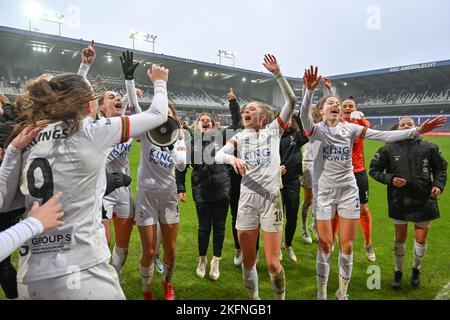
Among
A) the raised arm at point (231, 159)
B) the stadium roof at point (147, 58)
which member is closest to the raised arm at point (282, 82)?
the raised arm at point (231, 159)

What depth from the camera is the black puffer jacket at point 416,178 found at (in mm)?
4156

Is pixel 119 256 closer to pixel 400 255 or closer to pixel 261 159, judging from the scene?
pixel 261 159

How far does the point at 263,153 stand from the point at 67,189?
2291mm

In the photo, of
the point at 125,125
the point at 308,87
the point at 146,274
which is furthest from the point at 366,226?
the point at 125,125

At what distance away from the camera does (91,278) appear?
1820mm

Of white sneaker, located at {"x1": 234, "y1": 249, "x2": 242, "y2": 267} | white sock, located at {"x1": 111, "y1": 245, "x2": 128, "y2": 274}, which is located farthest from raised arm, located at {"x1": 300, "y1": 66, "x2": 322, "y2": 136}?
white sock, located at {"x1": 111, "y1": 245, "x2": 128, "y2": 274}

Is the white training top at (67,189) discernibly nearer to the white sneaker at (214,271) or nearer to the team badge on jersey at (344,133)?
the white sneaker at (214,271)

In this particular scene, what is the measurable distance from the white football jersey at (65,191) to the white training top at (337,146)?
2678 mm

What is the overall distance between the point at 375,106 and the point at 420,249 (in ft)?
173

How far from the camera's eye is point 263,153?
3625 millimetres

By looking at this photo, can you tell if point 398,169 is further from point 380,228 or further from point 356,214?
point 380,228

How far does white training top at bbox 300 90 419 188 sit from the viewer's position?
3912 mm

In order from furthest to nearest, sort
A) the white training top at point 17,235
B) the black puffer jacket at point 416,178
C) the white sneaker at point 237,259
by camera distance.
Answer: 1. the white sneaker at point 237,259
2. the black puffer jacket at point 416,178
3. the white training top at point 17,235
